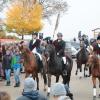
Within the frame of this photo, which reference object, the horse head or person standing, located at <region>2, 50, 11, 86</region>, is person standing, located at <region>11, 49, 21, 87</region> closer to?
person standing, located at <region>2, 50, 11, 86</region>

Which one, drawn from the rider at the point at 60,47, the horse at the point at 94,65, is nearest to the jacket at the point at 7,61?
the rider at the point at 60,47

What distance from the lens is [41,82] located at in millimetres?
25266

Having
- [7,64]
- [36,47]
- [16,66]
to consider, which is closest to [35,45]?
[36,47]

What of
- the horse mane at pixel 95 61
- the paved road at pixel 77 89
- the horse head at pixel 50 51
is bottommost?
the paved road at pixel 77 89

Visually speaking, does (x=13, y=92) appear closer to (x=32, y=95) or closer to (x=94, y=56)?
(x=94, y=56)

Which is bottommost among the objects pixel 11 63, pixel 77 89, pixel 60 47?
pixel 77 89

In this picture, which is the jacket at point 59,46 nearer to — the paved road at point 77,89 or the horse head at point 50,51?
the horse head at point 50,51

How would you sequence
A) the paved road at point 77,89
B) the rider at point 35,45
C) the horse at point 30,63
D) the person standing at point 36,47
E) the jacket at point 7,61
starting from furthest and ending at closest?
1. the jacket at point 7,61
2. the rider at point 35,45
3. the person standing at point 36,47
4. the horse at point 30,63
5. the paved road at point 77,89

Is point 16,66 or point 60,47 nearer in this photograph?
point 60,47

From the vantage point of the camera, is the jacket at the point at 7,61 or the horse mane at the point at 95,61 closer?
the horse mane at the point at 95,61

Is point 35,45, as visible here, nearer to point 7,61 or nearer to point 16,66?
point 16,66

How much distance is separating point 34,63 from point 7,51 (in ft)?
11.4

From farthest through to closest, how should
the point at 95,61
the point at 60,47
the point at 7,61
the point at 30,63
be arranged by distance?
the point at 7,61
the point at 30,63
the point at 60,47
the point at 95,61

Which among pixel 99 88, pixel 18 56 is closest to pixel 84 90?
pixel 99 88
